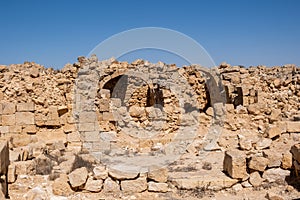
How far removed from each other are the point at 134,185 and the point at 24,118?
562cm

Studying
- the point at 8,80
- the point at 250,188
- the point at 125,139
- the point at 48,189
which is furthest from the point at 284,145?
the point at 8,80

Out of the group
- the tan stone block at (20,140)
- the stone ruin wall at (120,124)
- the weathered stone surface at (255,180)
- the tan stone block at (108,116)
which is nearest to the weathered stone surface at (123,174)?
the stone ruin wall at (120,124)

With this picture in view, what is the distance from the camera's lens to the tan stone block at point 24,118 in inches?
397

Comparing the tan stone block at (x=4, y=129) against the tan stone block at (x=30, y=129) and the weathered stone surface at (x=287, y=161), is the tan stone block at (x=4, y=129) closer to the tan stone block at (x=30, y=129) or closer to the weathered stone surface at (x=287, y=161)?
the tan stone block at (x=30, y=129)

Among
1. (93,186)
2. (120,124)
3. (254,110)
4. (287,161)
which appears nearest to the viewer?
(93,186)

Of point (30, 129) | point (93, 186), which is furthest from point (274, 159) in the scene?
point (30, 129)

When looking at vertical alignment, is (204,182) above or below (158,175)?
below

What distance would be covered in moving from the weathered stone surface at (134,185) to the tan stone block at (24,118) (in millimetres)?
5390

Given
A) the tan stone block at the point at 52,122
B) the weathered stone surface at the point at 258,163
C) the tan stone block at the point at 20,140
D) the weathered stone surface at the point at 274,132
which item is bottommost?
the weathered stone surface at the point at 258,163

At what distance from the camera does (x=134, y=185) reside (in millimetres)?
6059

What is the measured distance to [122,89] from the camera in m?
14.8

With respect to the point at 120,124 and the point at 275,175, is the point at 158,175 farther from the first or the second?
the point at 120,124

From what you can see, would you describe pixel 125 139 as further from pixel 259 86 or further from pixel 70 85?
pixel 259 86

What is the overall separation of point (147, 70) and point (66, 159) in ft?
25.8
